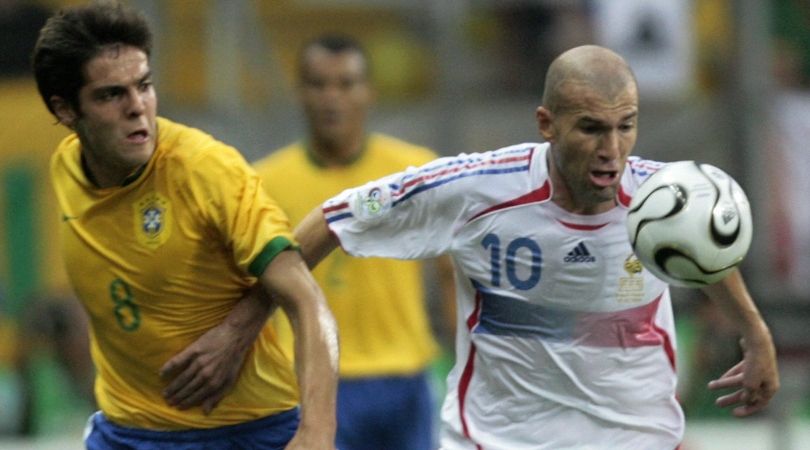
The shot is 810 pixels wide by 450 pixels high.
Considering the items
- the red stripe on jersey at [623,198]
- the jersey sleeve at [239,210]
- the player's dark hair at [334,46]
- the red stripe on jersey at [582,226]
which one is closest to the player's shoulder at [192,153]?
the jersey sleeve at [239,210]

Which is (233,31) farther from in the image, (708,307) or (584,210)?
(584,210)

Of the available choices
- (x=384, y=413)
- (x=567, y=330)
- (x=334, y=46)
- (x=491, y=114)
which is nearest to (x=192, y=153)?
(x=567, y=330)

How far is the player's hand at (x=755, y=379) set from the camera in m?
6.05

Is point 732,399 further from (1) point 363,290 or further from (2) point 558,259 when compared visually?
(1) point 363,290

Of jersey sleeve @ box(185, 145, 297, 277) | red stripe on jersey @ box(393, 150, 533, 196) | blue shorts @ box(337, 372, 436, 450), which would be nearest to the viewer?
jersey sleeve @ box(185, 145, 297, 277)

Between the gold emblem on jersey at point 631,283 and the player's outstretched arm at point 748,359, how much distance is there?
0.33 metres

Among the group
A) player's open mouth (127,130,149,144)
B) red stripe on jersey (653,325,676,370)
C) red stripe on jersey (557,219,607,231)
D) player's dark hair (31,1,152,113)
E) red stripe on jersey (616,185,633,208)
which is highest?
player's dark hair (31,1,152,113)

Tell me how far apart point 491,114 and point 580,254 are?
23.7 ft

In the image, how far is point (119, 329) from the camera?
19.2 ft

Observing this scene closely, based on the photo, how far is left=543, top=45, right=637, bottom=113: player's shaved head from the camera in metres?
5.69

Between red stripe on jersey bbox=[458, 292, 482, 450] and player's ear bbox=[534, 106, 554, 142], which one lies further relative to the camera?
red stripe on jersey bbox=[458, 292, 482, 450]

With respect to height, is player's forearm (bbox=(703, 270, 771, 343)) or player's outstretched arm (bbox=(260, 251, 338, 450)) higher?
player's outstretched arm (bbox=(260, 251, 338, 450))

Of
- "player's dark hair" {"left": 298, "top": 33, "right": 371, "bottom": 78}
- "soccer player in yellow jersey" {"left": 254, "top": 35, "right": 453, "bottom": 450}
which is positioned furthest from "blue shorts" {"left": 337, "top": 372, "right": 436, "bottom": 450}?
"player's dark hair" {"left": 298, "top": 33, "right": 371, "bottom": 78}

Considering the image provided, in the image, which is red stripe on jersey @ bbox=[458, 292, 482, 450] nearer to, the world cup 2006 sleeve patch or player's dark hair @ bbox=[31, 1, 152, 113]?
the world cup 2006 sleeve patch
